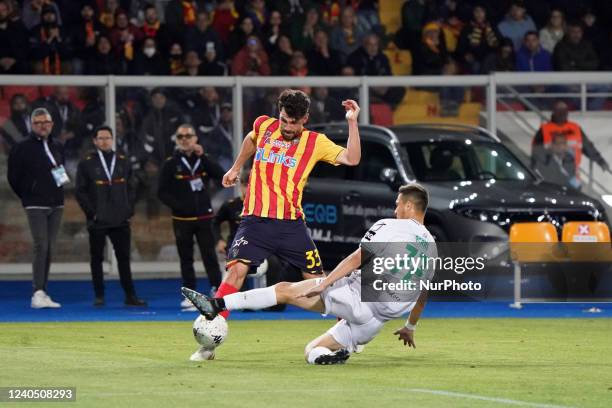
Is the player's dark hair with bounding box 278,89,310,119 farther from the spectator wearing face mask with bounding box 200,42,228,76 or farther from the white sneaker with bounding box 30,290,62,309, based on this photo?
the spectator wearing face mask with bounding box 200,42,228,76

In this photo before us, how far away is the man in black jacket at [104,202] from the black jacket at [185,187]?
19.8 inches

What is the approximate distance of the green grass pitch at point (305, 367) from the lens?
8.74 meters

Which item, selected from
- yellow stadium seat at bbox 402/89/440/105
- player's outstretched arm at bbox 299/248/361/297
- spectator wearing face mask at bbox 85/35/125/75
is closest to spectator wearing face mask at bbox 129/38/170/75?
spectator wearing face mask at bbox 85/35/125/75

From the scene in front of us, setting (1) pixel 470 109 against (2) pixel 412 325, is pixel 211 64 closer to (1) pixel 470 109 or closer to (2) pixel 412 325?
(1) pixel 470 109

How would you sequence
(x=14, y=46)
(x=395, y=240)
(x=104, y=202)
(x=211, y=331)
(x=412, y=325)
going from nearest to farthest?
(x=395, y=240)
(x=211, y=331)
(x=412, y=325)
(x=104, y=202)
(x=14, y=46)

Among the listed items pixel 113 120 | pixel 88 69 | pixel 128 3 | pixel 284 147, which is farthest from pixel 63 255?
pixel 284 147

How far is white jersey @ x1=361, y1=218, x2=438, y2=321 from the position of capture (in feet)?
34.6

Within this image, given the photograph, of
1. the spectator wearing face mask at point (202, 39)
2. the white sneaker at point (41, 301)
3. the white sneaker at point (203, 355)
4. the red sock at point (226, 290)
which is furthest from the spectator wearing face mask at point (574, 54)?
the white sneaker at point (203, 355)

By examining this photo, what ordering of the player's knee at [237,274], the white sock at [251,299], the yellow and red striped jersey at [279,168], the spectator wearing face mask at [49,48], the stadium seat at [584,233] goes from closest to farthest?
the white sock at [251,299], the player's knee at [237,274], the yellow and red striped jersey at [279,168], the stadium seat at [584,233], the spectator wearing face mask at [49,48]

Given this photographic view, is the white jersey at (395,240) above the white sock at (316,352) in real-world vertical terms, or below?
above

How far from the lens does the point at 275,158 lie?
1145 centimetres

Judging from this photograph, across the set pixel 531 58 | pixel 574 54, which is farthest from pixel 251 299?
pixel 574 54

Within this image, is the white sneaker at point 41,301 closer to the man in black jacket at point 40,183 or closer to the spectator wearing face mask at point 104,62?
the man in black jacket at point 40,183

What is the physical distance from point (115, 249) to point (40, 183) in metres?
1.20
